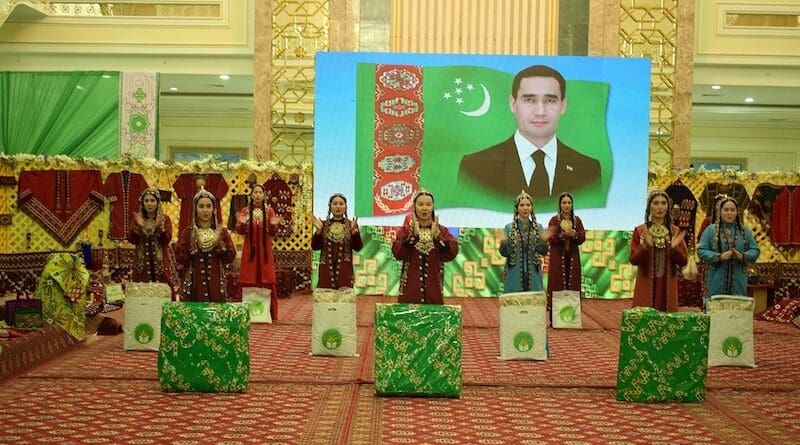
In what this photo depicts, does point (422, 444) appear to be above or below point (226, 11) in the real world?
below

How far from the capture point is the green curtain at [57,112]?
535 inches

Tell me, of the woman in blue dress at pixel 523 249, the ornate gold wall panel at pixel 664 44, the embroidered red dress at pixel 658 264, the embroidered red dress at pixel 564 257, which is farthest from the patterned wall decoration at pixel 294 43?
the embroidered red dress at pixel 658 264

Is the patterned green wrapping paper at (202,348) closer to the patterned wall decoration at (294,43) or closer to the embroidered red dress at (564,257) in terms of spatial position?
the embroidered red dress at (564,257)

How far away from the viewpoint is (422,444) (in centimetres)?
487

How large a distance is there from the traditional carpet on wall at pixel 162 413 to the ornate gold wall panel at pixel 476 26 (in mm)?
7484

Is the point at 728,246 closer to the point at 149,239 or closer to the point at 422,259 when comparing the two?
the point at 422,259

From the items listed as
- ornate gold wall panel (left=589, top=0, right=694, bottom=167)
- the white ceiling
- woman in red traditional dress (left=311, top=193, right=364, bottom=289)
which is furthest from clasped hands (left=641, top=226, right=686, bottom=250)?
the white ceiling

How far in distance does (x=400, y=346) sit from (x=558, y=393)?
109 centimetres

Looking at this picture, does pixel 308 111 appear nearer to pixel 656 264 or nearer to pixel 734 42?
pixel 734 42

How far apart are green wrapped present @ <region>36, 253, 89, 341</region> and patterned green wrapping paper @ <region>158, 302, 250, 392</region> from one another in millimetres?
2115

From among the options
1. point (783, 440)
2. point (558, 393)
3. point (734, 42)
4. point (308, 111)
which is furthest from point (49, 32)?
point (783, 440)

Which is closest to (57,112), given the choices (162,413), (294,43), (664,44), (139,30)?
(139,30)

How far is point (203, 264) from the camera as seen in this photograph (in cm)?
668

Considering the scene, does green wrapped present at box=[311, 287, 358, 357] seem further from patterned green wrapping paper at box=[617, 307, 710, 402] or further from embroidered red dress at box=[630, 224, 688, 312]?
A: patterned green wrapping paper at box=[617, 307, 710, 402]
